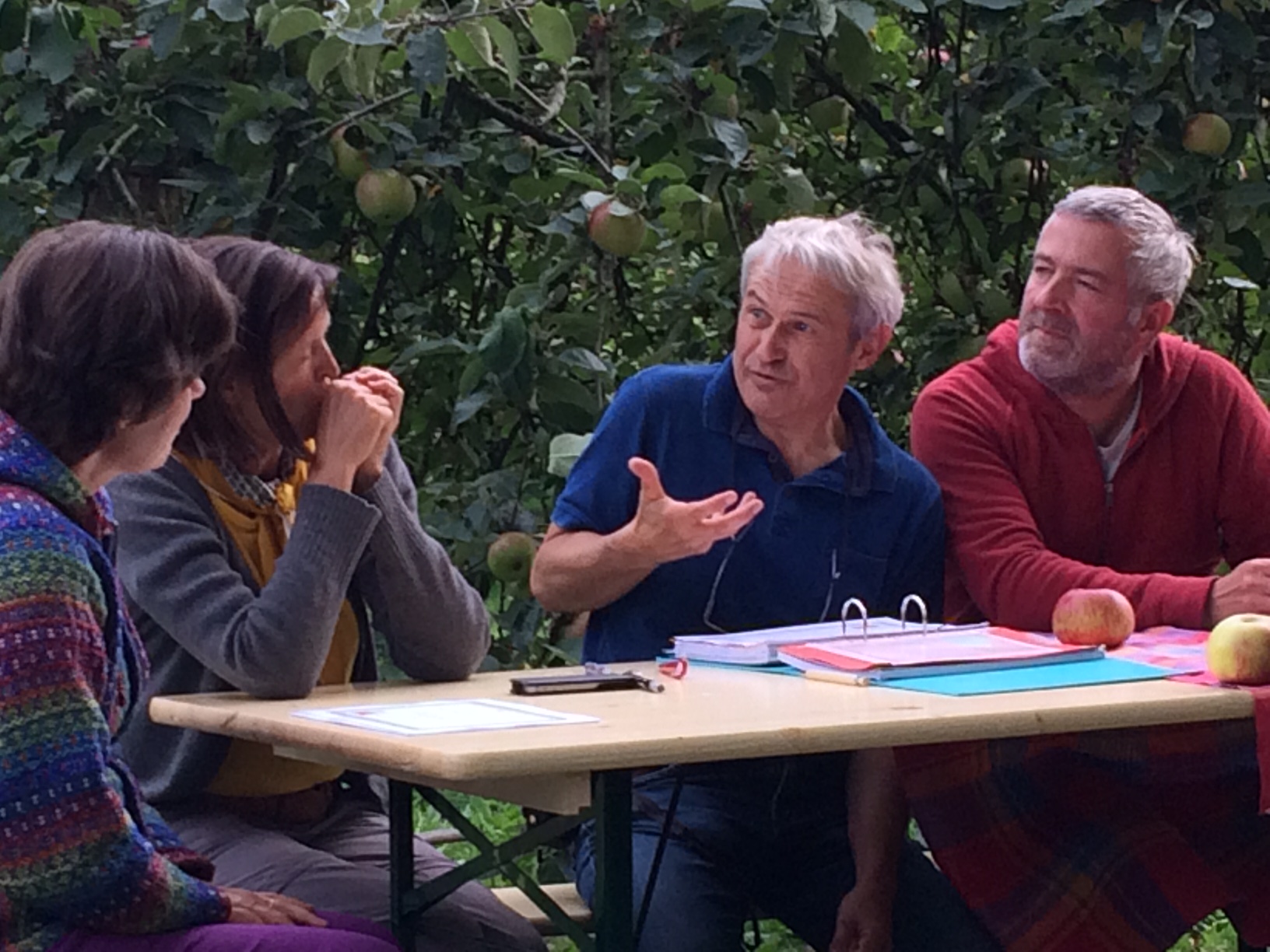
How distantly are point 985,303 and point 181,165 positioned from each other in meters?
1.48

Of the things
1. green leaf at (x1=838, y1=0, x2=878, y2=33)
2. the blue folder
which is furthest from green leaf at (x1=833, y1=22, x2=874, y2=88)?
the blue folder

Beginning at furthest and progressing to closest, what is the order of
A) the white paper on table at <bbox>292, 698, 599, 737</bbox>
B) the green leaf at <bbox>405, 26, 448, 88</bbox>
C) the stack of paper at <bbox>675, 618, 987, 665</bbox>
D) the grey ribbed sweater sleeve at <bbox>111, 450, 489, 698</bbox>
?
the green leaf at <bbox>405, 26, 448, 88</bbox> → the stack of paper at <bbox>675, 618, 987, 665</bbox> → the grey ribbed sweater sleeve at <bbox>111, 450, 489, 698</bbox> → the white paper on table at <bbox>292, 698, 599, 737</bbox>

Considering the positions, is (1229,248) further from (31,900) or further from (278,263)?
(31,900)

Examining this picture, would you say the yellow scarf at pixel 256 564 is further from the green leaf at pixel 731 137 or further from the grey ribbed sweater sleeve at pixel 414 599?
the green leaf at pixel 731 137

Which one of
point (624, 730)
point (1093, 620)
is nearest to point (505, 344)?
point (1093, 620)

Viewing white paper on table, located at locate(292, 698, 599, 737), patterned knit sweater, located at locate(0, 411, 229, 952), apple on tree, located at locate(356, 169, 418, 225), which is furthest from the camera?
apple on tree, located at locate(356, 169, 418, 225)

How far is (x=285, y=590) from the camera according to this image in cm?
257

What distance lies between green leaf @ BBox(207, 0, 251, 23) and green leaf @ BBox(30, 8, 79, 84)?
232mm

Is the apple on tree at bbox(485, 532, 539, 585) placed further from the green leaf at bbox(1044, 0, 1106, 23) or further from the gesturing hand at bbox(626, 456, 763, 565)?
the green leaf at bbox(1044, 0, 1106, 23)

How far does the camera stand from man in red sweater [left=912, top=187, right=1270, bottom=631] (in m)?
3.36

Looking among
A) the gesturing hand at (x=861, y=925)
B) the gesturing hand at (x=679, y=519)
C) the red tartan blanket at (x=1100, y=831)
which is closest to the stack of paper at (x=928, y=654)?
the gesturing hand at (x=679, y=519)

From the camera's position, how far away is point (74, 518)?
2172 millimetres

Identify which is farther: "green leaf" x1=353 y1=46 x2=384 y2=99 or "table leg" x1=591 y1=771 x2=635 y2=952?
"green leaf" x1=353 y1=46 x2=384 y2=99

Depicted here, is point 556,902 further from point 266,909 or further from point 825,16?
point 825,16
